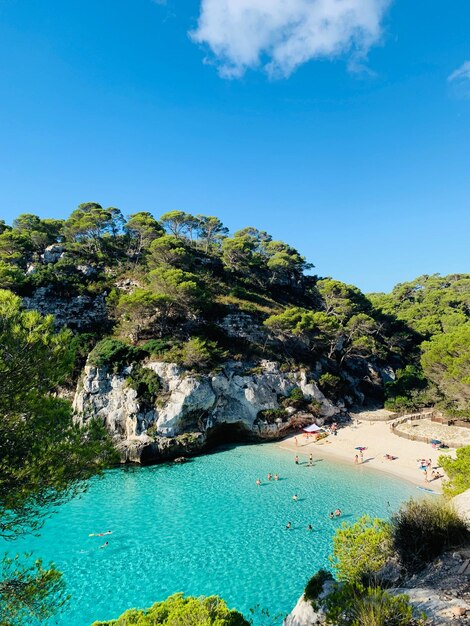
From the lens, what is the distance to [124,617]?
7523mm

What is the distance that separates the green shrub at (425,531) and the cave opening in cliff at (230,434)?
2473 centimetres

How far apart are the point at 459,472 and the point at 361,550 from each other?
771 cm

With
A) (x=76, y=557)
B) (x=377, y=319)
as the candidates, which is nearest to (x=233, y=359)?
(x=76, y=557)

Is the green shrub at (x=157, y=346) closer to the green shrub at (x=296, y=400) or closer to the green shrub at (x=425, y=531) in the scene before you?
the green shrub at (x=296, y=400)

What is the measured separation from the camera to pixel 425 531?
31.3 feet

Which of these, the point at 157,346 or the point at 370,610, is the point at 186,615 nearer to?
the point at 370,610

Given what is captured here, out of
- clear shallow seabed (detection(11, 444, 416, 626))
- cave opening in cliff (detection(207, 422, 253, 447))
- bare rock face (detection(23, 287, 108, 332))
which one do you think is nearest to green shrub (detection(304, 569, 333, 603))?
clear shallow seabed (detection(11, 444, 416, 626))

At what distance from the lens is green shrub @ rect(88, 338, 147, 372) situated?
32969 mm

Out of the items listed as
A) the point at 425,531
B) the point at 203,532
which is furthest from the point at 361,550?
the point at 203,532

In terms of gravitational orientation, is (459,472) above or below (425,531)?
above

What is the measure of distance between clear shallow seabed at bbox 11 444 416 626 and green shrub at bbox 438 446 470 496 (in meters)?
6.40

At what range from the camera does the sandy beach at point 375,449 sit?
25.9m

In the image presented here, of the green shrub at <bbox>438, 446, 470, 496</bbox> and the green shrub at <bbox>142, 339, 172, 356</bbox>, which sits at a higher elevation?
the green shrub at <bbox>142, 339, 172, 356</bbox>

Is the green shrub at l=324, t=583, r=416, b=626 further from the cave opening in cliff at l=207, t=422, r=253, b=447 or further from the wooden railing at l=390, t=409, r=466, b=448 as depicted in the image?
the wooden railing at l=390, t=409, r=466, b=448
